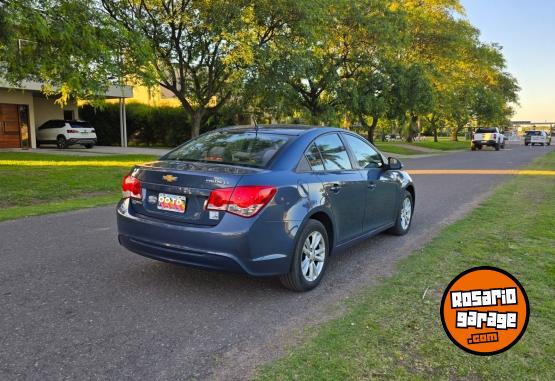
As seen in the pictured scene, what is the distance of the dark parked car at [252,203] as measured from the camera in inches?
159

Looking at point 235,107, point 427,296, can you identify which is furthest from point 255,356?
point 235,107

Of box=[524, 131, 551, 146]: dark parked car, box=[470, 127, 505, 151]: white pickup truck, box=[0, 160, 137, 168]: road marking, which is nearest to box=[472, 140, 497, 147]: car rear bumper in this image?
box=[470, 127, 505, 151]: white pickup truck

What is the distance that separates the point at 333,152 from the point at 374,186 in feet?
2.71

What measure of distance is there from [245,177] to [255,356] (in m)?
1.49

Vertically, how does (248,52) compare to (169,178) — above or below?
above

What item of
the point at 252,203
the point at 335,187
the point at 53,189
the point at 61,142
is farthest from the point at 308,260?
the point at 61,142

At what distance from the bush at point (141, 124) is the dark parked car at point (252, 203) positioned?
2909cm

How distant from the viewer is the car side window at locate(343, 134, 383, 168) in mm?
5715

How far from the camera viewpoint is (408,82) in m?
29.5

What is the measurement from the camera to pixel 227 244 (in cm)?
398

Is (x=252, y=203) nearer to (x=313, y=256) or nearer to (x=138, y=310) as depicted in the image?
(x=313, y=256)

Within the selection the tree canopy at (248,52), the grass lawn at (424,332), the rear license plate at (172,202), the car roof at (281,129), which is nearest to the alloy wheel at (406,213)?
the grass lawn at (424,332)

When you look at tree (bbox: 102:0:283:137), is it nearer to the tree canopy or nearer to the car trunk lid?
the tree canopy

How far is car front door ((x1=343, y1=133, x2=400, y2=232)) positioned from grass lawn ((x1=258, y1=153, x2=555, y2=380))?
620 mm
